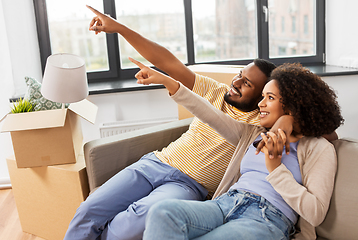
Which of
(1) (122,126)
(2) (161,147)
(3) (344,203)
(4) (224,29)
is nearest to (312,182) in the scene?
(3) (344,203)

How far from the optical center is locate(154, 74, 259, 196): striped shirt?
1436mm

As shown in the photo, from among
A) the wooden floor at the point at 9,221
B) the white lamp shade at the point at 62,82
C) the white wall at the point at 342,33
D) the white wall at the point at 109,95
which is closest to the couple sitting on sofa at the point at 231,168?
the white lamp shade at the point at 62,82

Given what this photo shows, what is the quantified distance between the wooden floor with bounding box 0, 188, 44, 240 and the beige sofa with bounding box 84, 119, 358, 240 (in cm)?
60

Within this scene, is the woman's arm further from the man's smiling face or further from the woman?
the man's smiling face

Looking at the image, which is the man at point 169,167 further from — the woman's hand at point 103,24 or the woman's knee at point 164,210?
the woman's knee at point 164,210

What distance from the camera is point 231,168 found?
1.35 m

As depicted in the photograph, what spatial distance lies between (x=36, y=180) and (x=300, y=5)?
7.90 feet

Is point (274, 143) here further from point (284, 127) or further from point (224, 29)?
point (224, 29)

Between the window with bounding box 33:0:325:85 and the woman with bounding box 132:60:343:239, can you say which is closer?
the woman with bounding box 132:60:343:239

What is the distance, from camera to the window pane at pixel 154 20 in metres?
2.67

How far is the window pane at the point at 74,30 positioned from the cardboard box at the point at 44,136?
1093mm

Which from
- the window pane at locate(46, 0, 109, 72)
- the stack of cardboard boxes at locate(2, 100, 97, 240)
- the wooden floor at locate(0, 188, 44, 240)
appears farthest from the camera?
the window pane at locate(46, 0, 109, 72)

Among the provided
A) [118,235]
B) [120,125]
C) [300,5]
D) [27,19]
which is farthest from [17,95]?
[300,5]

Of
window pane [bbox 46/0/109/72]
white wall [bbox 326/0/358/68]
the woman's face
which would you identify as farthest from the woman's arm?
window pane [bbox 46/0/109/72]
